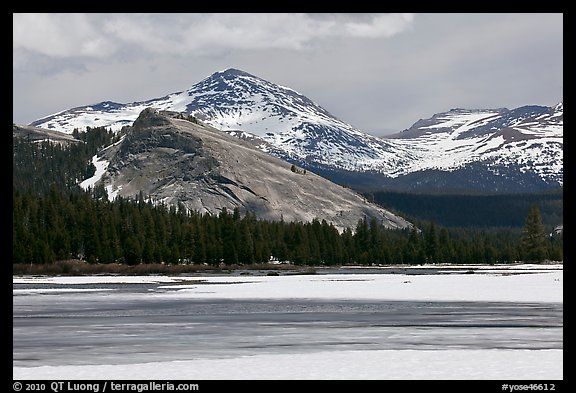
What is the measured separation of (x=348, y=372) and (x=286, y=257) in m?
171

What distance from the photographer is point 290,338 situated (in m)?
37.5

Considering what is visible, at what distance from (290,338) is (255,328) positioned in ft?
15.7

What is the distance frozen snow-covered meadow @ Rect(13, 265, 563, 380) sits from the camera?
1074 inches

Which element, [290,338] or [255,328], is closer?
[290,338]

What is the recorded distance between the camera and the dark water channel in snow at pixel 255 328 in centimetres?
3322

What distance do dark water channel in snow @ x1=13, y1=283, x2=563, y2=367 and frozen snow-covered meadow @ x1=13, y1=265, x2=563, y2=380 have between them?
2.1 inches

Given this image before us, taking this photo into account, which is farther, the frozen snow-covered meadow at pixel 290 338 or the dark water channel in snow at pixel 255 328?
the dark water channel in snow at pixel 255 328

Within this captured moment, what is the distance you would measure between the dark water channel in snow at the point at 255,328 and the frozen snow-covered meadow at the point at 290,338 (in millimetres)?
52

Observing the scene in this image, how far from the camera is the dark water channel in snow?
33.2 metres

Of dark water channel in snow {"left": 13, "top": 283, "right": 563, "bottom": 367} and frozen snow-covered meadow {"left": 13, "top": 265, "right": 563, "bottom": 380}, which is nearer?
frozen snow-covered meadow {"left": 13, "top": 265, "right": 563, "bottom": 380}

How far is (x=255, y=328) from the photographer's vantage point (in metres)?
42.0

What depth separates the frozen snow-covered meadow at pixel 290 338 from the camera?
27281 millimetres
